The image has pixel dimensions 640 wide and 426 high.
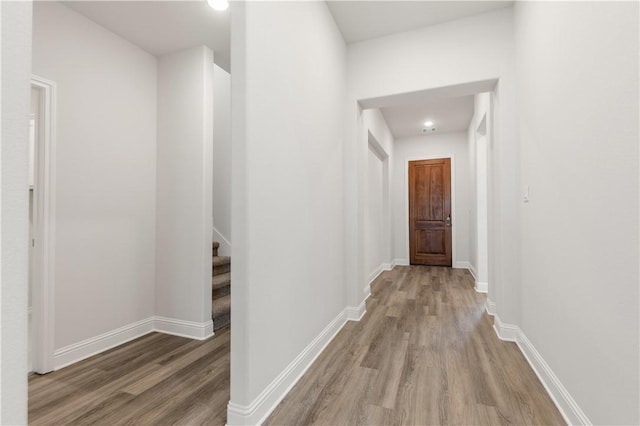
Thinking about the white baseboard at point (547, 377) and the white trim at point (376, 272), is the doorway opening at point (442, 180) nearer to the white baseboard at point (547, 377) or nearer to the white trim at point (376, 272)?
the white trim at point (376, 272)

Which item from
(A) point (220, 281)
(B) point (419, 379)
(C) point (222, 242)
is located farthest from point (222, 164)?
(B) point (419, 379)

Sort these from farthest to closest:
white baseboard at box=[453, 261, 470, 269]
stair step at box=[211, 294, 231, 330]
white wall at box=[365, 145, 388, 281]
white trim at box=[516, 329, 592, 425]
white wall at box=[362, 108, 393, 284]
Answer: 1. white baseboard at box=[453, 261, 470, 269]
2. white wall at box=[365, 145, 388, 281]
3. white wall at box=[362, 108, 393, 284]
4. stair step at box=[211, 294, 231, 330]
5. white trim at box=[516, 329, 592, 425]

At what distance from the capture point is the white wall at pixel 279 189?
1.47m

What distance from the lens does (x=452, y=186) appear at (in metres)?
6.09

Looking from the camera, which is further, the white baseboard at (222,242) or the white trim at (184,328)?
the white baseboard at (222,242)

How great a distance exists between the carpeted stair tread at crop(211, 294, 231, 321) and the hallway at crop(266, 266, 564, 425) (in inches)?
44.4

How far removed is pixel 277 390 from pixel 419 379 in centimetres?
89

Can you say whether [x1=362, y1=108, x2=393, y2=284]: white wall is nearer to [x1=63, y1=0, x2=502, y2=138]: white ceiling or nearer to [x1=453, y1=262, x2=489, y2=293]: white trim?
[x1=63, y1=0, x2=502, y2=138]: white ceiling

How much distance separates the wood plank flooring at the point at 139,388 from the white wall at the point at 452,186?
4784 millimetres

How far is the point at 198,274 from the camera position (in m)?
2.69

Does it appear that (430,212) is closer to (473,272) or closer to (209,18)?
(473,272)

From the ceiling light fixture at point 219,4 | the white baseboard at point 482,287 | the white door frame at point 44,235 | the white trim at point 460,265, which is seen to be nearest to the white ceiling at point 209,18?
the ceiling light fixture at point 219,4

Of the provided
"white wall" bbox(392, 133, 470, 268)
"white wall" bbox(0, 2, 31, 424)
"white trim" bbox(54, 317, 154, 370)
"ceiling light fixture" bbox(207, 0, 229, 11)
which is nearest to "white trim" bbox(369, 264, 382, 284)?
"white wall" bbox(392, 133, 470, 268)

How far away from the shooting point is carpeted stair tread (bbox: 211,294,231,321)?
9.37 feet
